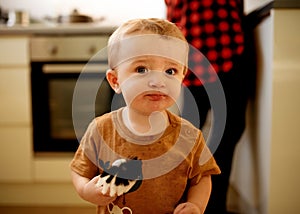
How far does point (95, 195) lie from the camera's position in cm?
61

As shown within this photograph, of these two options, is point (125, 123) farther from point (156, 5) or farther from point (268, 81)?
point (156, 5)

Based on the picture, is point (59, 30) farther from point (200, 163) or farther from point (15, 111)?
point (200, 163)

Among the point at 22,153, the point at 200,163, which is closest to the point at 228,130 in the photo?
the point at 200,163

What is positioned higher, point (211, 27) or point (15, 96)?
point (211, 27)

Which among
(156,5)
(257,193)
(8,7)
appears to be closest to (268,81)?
(257,193)

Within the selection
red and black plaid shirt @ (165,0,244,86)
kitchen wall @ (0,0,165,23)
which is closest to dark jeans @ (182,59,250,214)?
red and black plaid shirt @ (165,0,244,86)

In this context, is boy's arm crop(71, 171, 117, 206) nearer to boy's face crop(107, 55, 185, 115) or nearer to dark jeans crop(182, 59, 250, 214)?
boy's face crop(107, 55, 185, 115)

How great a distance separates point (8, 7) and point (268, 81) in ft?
5.24

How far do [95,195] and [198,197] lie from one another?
0.54ft

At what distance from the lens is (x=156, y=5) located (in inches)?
84.6

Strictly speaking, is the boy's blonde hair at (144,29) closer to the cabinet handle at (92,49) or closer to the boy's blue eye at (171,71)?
the boy's blue eye at (171,71)

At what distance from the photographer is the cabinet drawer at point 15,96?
5.44ft

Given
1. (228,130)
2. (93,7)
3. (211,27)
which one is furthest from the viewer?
(93,7)

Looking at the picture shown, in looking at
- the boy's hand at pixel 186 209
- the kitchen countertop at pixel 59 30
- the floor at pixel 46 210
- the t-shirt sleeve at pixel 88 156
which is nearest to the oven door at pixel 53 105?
the kitchen countertop at pixel 59 30
